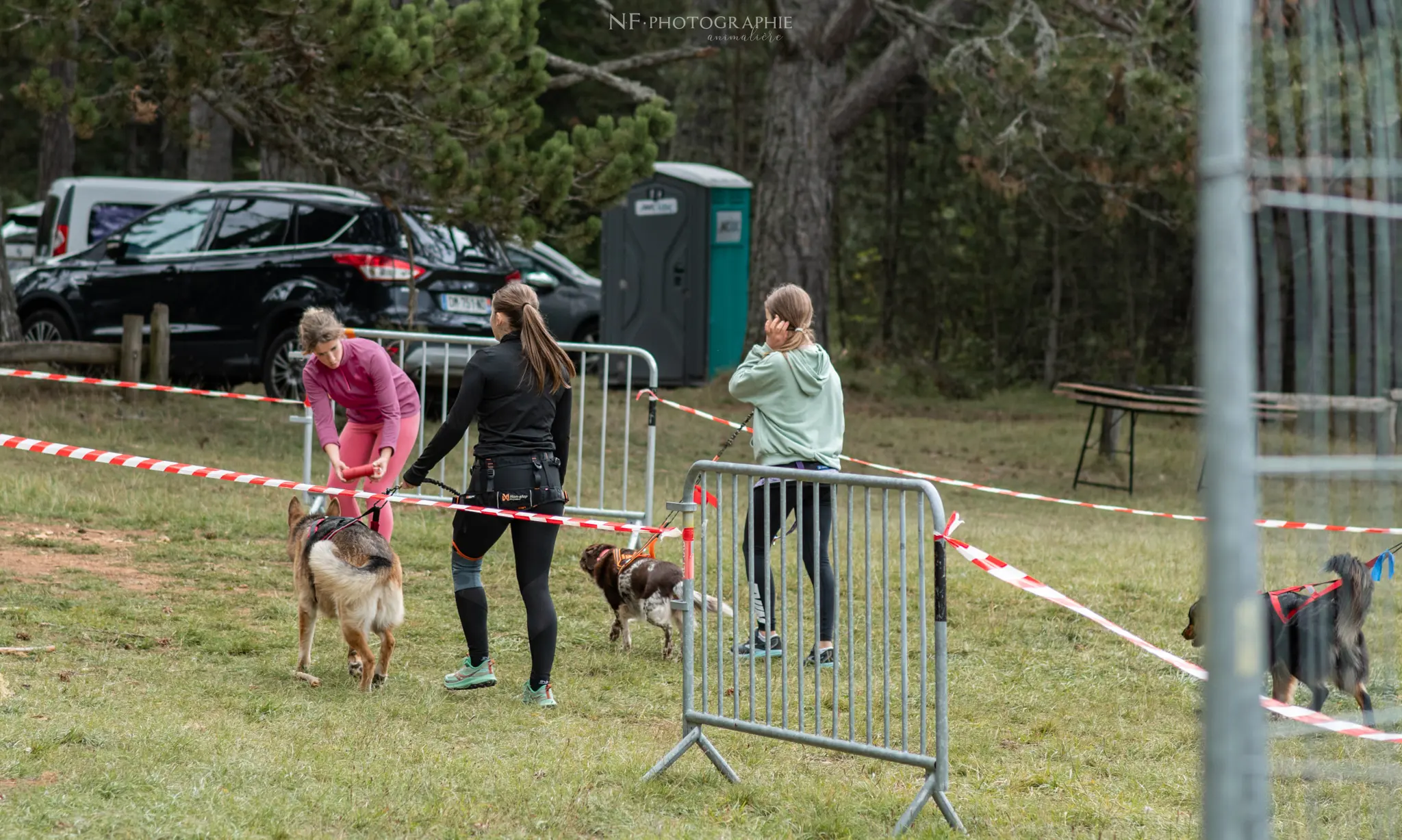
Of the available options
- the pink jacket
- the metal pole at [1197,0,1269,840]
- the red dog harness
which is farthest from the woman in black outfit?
the metal pole at [1197,0,1269,840]

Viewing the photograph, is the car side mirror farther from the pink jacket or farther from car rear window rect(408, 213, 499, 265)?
the pink jacket

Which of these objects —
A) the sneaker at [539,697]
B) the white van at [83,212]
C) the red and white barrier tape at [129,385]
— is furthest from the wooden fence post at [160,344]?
the sneaker at [539,697]

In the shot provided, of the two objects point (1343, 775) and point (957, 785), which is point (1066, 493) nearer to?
point (957, 785)

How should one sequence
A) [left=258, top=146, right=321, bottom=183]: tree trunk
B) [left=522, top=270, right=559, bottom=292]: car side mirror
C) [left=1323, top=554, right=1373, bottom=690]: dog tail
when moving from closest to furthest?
[left=1323, top=554, right=1373, bottom=690]: dog tail
[left=522, top=270, right=559, bottom=292]: car side mirror
[left=258, top=146, right=321, bottom=183]: tree trunk

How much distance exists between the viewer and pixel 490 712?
5.83 metres

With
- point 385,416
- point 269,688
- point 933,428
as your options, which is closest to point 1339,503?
point 269,688

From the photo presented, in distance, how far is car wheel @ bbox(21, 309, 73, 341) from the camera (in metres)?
14.6

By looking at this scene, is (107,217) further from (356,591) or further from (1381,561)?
(1381,561)

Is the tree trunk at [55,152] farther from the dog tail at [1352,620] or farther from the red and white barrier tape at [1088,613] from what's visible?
the dog tail at [1352,620]

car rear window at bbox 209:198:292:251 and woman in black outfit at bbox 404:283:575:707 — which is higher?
car rear window at bbox 209:198:292:251

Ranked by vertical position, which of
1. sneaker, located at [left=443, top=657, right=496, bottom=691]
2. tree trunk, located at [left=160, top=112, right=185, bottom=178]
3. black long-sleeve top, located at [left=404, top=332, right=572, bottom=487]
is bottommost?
sneaker, located at [left=443, top=657, right=496, bottom=691]

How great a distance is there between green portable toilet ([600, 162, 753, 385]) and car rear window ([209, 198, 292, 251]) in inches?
224

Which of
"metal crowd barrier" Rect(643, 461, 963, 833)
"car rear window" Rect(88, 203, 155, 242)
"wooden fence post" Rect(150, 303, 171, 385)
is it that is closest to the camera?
"metal crowd barrier" Rect(643, 461, 963, 833)

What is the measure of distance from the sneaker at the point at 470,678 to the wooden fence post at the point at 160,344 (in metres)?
7.86
